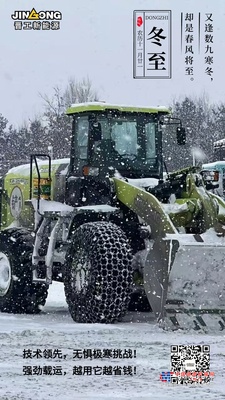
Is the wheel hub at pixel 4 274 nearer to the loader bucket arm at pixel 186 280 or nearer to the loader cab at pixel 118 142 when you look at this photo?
the loader cab at pixel 118 142

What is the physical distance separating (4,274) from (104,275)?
309 cm

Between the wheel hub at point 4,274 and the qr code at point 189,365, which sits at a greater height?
the qr code at point 189,365

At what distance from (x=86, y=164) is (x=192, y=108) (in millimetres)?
30219

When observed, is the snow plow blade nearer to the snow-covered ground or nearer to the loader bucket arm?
the loader bucket arm

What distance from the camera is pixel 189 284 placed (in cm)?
1013

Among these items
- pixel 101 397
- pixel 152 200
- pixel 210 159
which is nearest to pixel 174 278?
pixel 152 200

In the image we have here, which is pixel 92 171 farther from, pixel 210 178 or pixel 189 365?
pixel 189 365

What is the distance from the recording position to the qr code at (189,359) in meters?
6.76

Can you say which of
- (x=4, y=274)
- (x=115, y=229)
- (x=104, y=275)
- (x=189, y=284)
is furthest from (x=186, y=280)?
(x=4, y=274)

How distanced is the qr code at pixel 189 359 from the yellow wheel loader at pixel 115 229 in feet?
10.2

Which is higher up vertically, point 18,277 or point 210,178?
point 210,178

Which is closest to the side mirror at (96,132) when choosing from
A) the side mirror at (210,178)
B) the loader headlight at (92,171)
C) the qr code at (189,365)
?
the loader headlight at (92,171)

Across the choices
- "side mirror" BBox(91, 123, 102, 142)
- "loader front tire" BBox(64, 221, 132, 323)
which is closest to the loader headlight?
"side mirror" BBox(91, 123, 102, 142)

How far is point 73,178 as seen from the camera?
1260 cm
